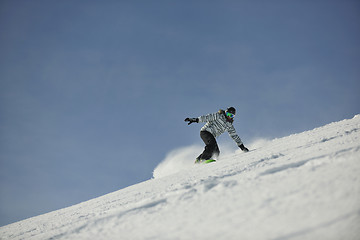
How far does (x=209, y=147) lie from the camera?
253 inches

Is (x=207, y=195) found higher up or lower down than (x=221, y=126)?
lower down

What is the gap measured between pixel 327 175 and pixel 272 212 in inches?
23.2

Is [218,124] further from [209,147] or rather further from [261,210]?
[261,210]

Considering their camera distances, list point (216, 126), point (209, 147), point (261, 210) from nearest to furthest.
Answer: point (261, 210)
point (209, 147)
point (216, 126)

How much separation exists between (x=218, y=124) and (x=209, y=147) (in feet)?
2.57

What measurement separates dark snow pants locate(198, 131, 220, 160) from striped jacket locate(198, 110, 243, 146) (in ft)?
0.51

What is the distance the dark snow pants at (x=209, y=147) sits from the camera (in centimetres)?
631

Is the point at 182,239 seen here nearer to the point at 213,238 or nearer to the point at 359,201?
the point at 213,238

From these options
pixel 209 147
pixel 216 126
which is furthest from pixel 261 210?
pixel 216 126

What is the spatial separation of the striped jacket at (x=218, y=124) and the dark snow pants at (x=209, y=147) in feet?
0.51

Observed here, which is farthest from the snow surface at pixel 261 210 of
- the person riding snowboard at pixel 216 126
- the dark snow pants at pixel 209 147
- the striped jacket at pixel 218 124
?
the striped jacket at pixel 218 124

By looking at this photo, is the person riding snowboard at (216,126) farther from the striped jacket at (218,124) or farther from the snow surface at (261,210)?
the snow surface at (261,210)

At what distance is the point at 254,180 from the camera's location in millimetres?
1888

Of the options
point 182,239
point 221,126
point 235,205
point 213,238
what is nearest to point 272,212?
point 235,205
